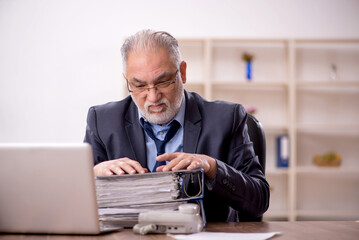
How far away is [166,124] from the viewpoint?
166 cm

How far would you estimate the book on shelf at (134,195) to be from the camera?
3.49 ft

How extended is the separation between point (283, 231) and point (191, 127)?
25.4 inches

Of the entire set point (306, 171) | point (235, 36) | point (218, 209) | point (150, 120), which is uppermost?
point (235, 36)

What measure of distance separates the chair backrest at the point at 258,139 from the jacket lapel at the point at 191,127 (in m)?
0.23

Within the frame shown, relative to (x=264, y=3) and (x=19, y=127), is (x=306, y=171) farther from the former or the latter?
(x=19, y=127)

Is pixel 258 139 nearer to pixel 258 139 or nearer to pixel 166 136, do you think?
pixel 258 139

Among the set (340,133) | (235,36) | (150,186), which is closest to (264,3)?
(235,36)

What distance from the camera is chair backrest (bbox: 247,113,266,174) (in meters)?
1.64

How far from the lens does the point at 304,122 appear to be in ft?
15.5

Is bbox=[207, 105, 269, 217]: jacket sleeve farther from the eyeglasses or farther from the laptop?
the laptop

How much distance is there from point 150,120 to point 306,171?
310 cm

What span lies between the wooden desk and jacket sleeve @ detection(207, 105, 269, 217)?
0.14 meters

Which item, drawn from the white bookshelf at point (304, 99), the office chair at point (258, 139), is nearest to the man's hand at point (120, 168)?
the office chair at point (258, 139)

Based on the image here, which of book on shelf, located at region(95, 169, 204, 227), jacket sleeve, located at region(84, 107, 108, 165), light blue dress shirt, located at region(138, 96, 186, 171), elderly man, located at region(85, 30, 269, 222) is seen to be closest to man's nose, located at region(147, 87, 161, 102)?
elderly man, located at region(85, 30, 269, 222)
